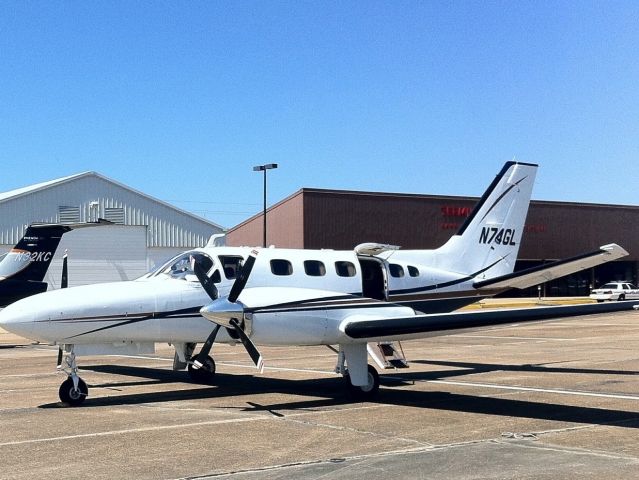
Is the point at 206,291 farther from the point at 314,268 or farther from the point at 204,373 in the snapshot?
the point at 204,373

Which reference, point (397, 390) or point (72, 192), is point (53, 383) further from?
point (72, 192)

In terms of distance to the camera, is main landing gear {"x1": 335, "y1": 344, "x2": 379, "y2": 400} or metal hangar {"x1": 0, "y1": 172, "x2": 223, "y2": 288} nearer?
main landing gear {"x1": 335, "y1": 344, "x2": 379, "y2": 400}

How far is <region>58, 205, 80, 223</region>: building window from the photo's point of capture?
5744 centimetres

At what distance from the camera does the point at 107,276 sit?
55.1 metres

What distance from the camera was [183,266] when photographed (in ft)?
52.7

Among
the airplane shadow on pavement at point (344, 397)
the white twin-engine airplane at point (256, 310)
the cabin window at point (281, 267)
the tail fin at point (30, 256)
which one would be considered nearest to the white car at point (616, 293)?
the airplane shadow on pavement at point (344, 397)

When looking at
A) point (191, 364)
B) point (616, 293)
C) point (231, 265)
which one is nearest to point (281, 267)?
point (231, 265)

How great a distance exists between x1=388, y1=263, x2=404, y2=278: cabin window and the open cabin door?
327mm

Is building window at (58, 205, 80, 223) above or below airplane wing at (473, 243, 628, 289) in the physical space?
above

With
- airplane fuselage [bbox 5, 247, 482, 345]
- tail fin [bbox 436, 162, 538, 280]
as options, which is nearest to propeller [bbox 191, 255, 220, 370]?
airplane fuselage [bbox 5, 247, 482, 345]

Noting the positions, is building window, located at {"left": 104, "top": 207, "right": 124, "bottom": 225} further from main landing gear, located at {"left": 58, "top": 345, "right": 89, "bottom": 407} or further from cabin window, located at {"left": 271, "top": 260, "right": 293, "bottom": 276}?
main landing gear, located at {"left": 58, "top": 345, "right": 89, "bottom": 407}

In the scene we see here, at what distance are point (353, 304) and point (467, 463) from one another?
6.43 meters

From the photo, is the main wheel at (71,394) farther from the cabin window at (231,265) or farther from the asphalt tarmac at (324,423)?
the cabin window at (231,265)

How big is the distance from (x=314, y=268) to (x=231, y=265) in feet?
6.00
